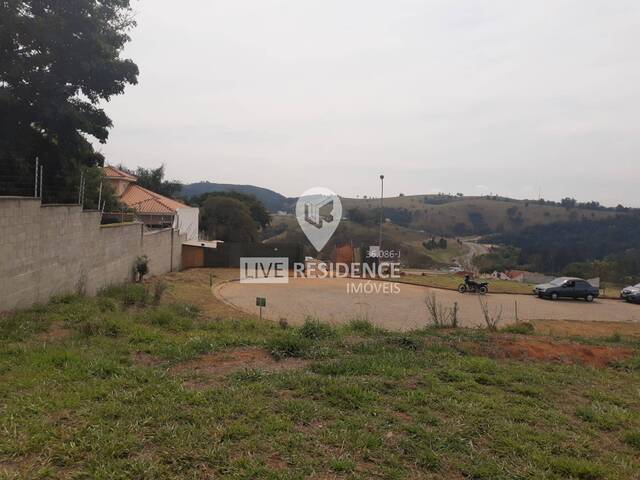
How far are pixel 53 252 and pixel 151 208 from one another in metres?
21.7

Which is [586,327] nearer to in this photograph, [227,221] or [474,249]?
[227,221]

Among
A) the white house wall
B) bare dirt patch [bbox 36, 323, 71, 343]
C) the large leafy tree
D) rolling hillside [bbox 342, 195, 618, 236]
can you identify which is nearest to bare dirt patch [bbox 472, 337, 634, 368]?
bare dirt patch [bbox 36, 323, 71, 343]

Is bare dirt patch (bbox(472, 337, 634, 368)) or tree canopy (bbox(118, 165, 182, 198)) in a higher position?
tree canopy (bbox(118, 165, 182, 198))

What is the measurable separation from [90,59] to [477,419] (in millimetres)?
13930

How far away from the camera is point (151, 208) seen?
29.8 metres

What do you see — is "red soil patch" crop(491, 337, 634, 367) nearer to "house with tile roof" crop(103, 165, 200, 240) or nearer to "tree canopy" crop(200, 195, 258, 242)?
"house with tile roof" crop(103, 165, 200, 240)

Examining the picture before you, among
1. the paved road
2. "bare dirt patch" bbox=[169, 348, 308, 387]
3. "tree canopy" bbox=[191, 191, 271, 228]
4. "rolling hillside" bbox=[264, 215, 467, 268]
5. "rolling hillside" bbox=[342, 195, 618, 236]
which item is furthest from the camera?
"rolling hillside" bbox=[342, 195, 618, 236]

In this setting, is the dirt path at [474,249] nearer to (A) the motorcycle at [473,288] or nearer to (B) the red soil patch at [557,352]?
(A) the motorcycle at [473,288]

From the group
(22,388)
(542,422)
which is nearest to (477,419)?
(542,422)

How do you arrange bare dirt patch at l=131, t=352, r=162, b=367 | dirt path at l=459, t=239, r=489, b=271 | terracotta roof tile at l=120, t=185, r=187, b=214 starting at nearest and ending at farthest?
bare dirt patch at l=131, t=352, r=162, b=367 < terracotta roof tile at l=120, t=185, r=187, b=214 < dirt path at l=459, t=239, r=489, b=271

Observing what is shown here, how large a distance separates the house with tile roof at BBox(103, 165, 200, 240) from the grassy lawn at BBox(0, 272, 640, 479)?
23.6m

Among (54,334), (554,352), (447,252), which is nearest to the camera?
(54,334)

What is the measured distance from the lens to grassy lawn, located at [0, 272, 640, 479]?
9.31ft

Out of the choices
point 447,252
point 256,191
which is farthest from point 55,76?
point 256,191
